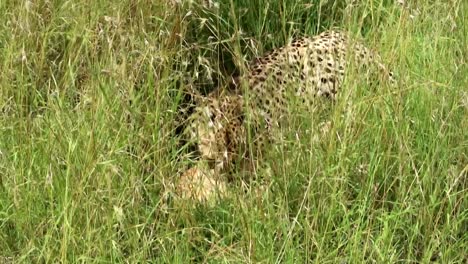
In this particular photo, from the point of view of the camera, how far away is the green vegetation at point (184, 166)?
7.02 ft

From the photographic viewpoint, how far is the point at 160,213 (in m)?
2.27

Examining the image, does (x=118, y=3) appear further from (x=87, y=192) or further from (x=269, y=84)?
(x=87, y=192)

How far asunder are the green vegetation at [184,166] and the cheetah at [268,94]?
0.07 meters

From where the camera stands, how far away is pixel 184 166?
2461mm

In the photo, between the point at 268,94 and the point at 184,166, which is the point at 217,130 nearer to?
the point at 184,166

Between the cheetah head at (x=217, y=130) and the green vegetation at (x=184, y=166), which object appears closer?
the green vegetation at (x=184, y=166)

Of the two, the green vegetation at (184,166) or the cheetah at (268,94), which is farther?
the cheetah at (268,94)

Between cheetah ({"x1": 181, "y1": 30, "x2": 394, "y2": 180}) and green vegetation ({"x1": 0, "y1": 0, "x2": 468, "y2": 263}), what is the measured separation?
7 cm

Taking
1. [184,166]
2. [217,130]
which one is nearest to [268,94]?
[217,130]

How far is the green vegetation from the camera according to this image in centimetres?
214

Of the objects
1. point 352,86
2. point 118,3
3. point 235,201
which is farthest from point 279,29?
point 235,201

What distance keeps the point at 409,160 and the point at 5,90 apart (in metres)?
1.10

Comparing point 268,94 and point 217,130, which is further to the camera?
point 268,94

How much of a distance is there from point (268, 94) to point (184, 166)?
435 millimetres
